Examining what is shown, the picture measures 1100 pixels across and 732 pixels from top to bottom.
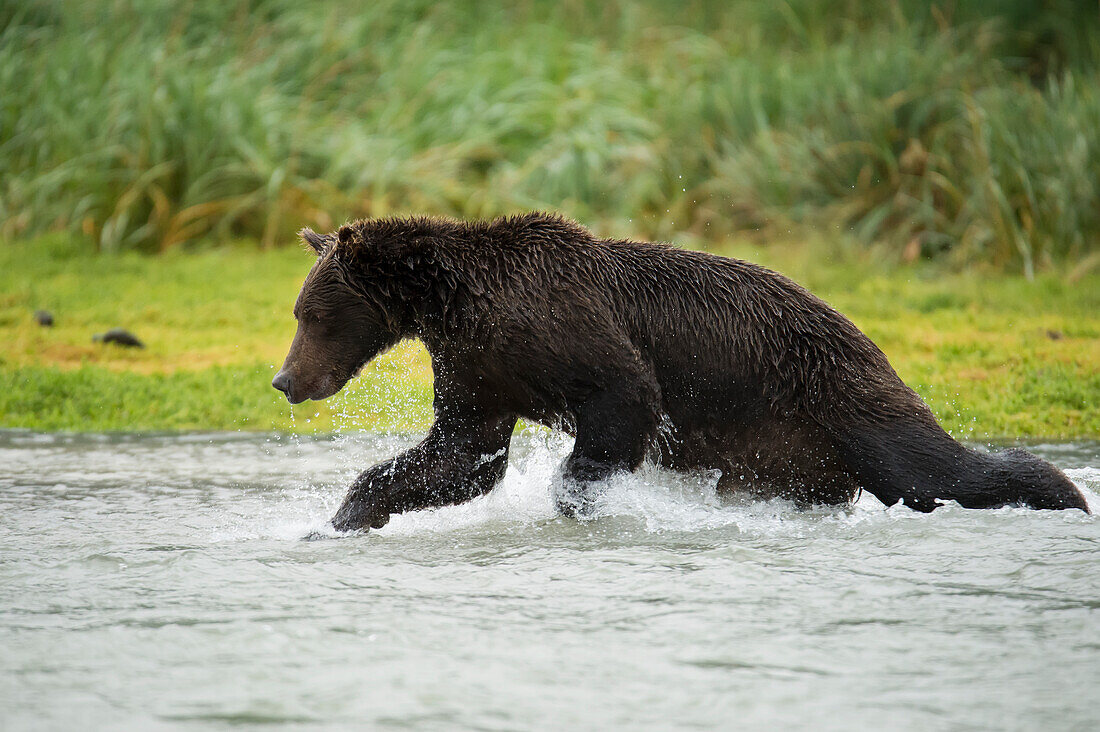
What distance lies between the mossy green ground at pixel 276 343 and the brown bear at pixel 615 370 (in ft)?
7.13

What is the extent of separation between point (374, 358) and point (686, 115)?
345 inches

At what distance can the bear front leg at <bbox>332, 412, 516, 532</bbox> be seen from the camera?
5.91 m

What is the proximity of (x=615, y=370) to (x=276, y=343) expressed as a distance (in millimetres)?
5713

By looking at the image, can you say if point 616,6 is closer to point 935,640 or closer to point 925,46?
point 925,46

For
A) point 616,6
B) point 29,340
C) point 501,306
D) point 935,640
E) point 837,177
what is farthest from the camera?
point 616,6

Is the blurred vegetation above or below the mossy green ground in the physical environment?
above

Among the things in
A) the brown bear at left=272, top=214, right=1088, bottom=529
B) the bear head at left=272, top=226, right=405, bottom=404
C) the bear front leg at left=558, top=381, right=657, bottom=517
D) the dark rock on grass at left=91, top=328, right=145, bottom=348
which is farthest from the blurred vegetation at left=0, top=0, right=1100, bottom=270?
the bear head at left=272, top=226, right=405, bottom=404

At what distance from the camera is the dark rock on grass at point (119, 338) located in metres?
10.5

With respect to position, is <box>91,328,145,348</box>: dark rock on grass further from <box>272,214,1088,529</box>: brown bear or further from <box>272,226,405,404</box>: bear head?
<box>272,226,405,404</box>: bear head

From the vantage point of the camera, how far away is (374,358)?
20.0ft

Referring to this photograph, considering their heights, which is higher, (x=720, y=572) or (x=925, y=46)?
(x=925, y=46)

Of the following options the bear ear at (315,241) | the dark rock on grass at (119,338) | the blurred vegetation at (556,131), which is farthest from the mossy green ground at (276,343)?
the bear ear at (315,241)

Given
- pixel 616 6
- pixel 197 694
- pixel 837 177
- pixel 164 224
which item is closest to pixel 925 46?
pixel 837 177

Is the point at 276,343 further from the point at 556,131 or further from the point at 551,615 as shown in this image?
the point at 551,615
